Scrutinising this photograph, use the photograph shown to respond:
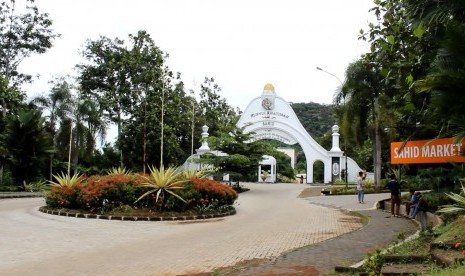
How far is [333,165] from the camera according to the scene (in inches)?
1620

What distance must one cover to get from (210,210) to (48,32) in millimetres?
27579

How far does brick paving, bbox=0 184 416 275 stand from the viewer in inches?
325

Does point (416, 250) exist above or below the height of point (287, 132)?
below

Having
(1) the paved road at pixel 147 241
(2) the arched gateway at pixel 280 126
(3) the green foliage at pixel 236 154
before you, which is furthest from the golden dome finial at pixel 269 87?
(1) the paved road at pixel 147 241

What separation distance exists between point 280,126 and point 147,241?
31052 mm

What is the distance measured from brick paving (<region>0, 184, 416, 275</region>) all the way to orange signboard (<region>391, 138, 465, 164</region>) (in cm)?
214

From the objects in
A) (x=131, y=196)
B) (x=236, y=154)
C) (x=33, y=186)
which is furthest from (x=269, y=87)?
(x=131, y=196)

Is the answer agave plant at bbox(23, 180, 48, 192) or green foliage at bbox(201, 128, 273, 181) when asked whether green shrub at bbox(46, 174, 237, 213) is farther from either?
agave plant at bbox(23, 180, 48, 192)

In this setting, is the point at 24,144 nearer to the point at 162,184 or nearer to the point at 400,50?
the point at 162,184

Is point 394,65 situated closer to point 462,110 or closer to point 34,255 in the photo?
point 462,110

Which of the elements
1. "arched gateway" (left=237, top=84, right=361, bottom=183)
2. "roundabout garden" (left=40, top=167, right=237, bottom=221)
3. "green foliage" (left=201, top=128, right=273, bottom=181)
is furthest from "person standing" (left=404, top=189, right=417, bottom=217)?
"arched gateway" (left=237, top=84, right=361, bottom=183)

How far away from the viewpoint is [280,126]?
41.7 metres

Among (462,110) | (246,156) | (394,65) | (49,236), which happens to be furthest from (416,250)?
(246,156)

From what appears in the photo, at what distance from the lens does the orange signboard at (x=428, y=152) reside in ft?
45.6
